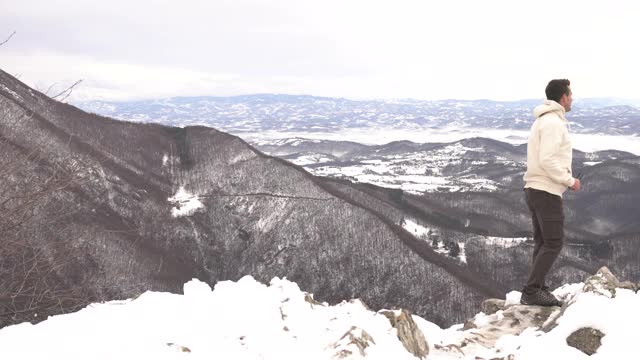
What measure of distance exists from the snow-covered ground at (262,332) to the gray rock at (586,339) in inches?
3.8

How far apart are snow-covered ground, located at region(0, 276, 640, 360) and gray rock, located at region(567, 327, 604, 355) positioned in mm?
97

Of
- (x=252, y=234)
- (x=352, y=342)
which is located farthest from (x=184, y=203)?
(x=352, y=342)

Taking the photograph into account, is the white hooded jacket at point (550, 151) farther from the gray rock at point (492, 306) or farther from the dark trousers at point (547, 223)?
the gray rock at point (492, 306)

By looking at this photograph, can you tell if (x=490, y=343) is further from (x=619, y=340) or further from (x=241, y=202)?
(x=241, y=202)

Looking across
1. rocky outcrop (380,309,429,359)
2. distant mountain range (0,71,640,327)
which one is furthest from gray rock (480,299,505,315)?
distant mountain range (0,71,640,327)

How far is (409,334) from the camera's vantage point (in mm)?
11359

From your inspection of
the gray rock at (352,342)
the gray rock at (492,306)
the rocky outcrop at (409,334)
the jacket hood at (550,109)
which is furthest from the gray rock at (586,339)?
the gray rock at (492,306)

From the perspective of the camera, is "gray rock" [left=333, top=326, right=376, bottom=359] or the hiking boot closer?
"gray rock" [left=333, top=326, right=376, bottom=359]

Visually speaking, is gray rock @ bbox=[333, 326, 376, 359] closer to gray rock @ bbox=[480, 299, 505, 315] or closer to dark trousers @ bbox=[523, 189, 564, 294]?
dark trousers @ bbox=[523, 189, 564, 294]

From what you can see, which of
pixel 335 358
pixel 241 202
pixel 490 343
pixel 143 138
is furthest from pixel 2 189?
pixel 143 138

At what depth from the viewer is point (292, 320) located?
1133 cm

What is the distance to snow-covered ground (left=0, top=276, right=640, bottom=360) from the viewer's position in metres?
7.79

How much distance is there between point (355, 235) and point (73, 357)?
116211 mm

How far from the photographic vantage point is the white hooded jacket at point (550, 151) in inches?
381
